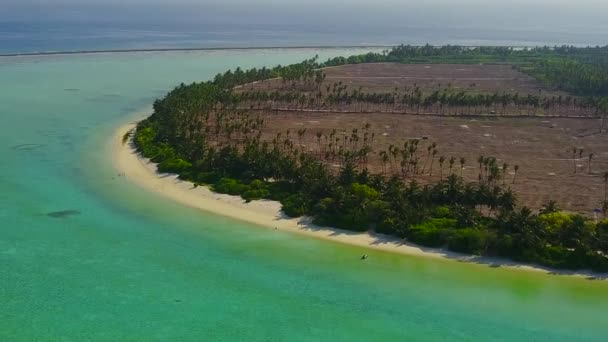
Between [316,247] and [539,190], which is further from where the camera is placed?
[539,190]

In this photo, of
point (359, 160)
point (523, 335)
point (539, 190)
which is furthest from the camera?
point (359, 160)

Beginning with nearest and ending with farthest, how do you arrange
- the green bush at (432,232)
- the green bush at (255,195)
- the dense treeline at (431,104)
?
the green bush at (432,232)
the green bush at (255,195)
the dense treeline at (431,104)

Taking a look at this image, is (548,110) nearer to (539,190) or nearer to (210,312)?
(539,190)

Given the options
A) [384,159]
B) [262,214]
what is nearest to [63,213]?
[262,214]

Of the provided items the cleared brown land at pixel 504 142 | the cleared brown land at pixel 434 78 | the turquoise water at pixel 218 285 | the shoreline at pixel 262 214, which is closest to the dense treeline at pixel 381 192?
the shoreline at pixel 262 214

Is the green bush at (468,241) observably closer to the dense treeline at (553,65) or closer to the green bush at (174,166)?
the green bush at (174,166)

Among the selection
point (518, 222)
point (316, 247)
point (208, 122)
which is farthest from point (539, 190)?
point (208, 122)
